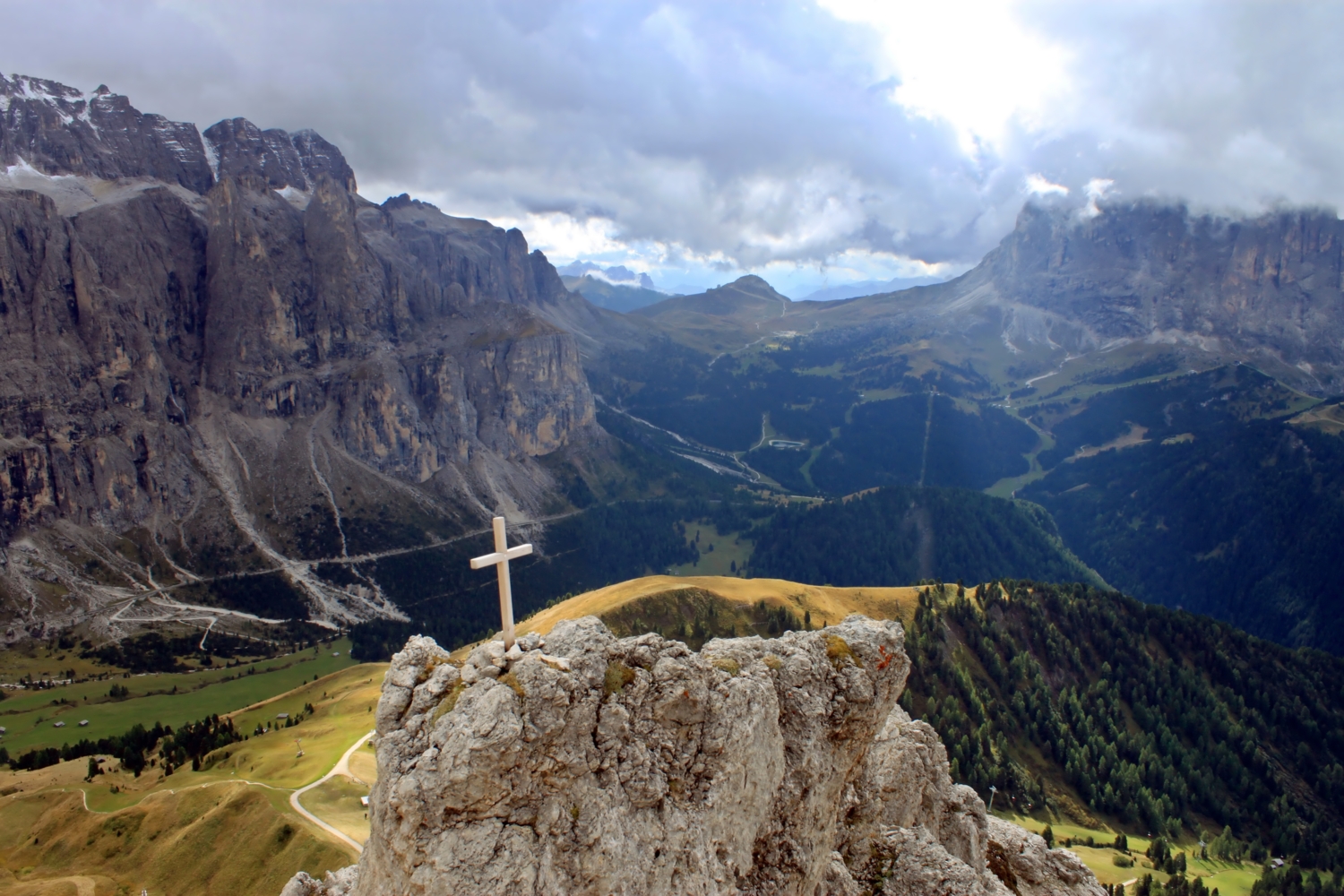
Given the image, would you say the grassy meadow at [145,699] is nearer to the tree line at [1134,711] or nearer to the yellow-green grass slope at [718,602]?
the yellow-green grass slope at [718,602]

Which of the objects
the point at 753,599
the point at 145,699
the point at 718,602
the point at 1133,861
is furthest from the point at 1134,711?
the point at 145,699

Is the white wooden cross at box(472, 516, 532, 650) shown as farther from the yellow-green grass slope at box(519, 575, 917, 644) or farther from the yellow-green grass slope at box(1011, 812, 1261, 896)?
the yellow-green grass slope at box(1011, 812, 1261, 896)

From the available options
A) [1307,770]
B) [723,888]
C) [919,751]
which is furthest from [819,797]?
[1307,770]

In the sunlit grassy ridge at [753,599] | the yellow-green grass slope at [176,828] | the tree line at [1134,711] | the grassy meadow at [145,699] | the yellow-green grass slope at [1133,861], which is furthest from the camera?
the grassy meadow at [145,699]

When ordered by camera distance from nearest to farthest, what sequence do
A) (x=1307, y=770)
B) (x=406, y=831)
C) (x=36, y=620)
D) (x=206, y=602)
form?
(x=406, y=831) → (x=1307, y=770) → (x=36, y=620) → (x=206, y=602)

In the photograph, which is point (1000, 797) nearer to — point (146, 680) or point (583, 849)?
point (583, 849)

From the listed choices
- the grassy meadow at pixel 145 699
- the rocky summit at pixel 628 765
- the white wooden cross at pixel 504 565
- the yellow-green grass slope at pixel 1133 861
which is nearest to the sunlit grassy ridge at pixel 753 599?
the yellow-green grass slope at pixel 1133 861

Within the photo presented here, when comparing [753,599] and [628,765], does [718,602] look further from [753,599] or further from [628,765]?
[628,765]
